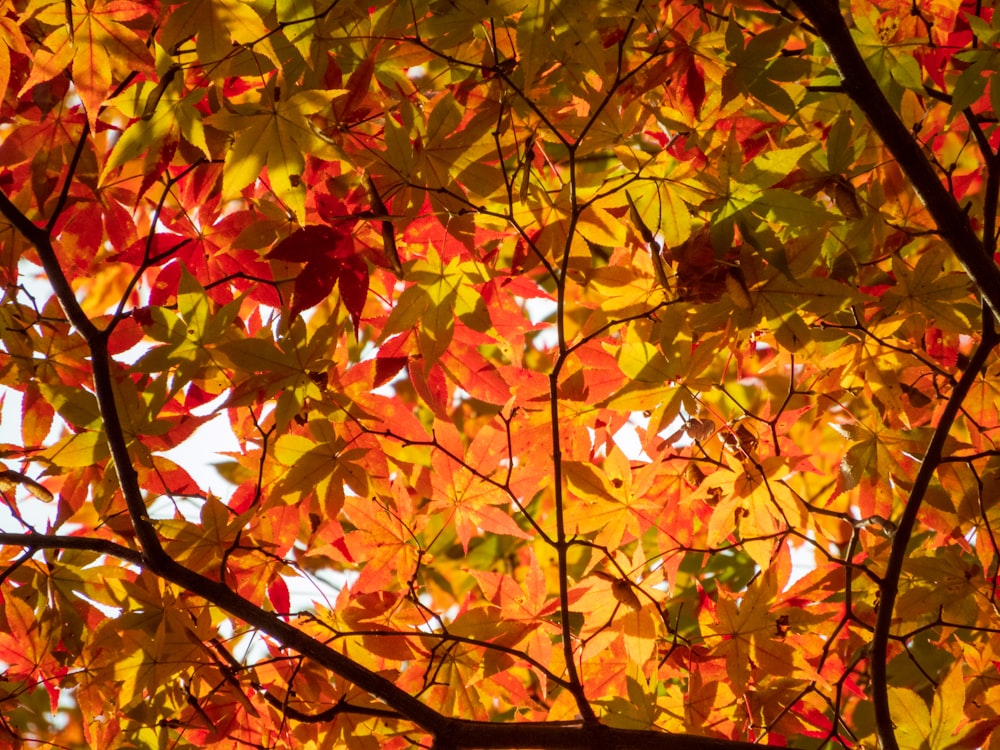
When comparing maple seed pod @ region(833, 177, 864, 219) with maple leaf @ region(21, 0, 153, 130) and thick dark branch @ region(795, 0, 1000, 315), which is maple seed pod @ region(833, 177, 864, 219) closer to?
thick dark branch @ region(795, 0, 1000, 315)

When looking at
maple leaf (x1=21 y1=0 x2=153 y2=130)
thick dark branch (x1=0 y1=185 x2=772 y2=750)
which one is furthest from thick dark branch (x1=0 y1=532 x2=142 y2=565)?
maple leaf (x1=21 y1=0 x2=153 y2=130)

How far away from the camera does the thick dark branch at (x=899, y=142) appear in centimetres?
80

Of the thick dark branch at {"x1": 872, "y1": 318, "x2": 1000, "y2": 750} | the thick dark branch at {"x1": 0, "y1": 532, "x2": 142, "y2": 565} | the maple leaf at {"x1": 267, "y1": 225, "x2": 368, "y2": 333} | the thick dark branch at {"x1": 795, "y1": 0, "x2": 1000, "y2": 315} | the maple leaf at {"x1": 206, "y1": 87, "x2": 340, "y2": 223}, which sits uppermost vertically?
the maple leaf at {"x1": 206, "y1": 87, "x2": 340, "y2": 223}

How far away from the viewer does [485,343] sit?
3.67ft

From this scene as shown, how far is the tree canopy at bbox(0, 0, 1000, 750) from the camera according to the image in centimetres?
92

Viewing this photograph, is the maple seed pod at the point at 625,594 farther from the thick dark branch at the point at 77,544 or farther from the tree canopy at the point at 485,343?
the thick dark branch at the point at 77,544

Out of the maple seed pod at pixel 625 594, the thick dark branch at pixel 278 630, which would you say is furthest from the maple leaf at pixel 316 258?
the maple seed pod at pixel 625 594

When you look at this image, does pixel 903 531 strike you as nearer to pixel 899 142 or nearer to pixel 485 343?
pixel 899 142

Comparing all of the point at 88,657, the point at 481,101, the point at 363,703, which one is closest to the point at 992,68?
the point at 481,101

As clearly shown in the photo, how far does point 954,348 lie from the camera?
1397 mm

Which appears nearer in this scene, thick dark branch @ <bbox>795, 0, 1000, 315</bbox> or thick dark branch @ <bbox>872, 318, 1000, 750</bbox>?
thick dark branch @ <bbox>795, 0, 1000, 315</bbox>

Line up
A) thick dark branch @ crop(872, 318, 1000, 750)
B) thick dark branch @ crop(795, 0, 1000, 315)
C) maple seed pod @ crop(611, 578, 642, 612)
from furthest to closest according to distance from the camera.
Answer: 1. maple seed pod @ crop(611, 578, 642, 612)
2. thick dark branch @ crop(872, 318, 1000, 750)
3. thick dark branch @ crop(795, 0, 1000, 315)

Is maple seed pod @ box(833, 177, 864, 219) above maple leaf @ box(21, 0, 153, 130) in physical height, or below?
below

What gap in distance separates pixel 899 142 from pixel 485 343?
0.52 m
